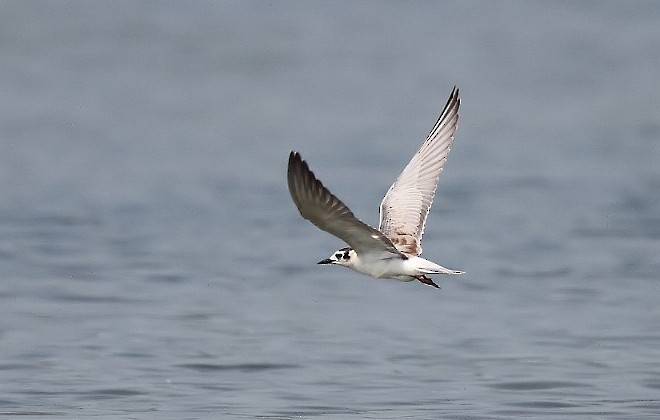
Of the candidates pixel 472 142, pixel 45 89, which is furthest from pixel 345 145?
pixel 45 89

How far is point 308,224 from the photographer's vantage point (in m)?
19.2

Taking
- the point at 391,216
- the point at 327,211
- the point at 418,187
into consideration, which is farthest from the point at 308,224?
the point at 327,211

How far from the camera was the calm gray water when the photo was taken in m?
11.5

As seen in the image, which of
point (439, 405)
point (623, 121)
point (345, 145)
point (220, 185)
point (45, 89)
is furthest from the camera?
point (45, 89)

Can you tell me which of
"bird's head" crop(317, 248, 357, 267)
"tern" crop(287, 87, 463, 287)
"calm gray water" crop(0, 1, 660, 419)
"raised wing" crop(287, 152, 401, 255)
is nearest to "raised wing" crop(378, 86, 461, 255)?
"tern" crop(287, 87, 463, 287)

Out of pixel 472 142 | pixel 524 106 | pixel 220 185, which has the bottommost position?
pixel 220 185

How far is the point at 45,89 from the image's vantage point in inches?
1044

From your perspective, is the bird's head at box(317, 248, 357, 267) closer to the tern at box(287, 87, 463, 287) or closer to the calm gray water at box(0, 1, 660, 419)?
the tern at box(287, 87, 463, 287)

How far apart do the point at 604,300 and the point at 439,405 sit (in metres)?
4.31

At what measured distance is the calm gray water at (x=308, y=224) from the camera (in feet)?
37.6

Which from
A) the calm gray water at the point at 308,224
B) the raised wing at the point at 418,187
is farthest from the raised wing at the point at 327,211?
the calm gray water at the point at 308,224

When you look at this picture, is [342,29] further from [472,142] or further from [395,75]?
[472,142]

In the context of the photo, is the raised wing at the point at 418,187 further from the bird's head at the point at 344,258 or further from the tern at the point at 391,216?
the bird's head at the point at 344,258

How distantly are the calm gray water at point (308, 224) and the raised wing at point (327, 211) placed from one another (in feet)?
4.88
